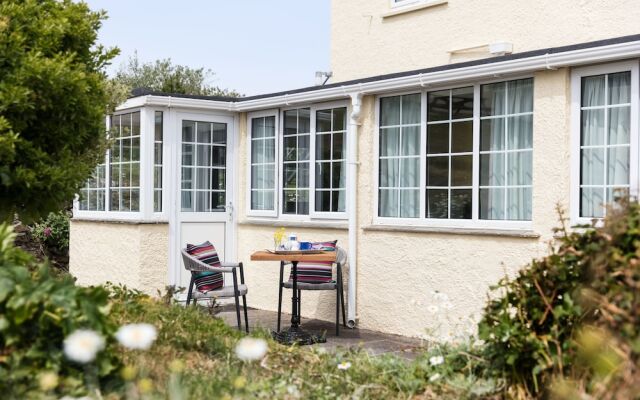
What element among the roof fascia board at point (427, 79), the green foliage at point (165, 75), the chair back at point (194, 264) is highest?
the green foliage at point (165, 75)

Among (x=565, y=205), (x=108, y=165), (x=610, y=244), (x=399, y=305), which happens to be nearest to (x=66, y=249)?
(x=108, y=165)

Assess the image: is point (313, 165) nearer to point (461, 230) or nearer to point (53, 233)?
point (461, 230)

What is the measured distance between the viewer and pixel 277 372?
4535 millimetres

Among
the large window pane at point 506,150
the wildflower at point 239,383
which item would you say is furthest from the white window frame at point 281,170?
the wildflower at point 239,383

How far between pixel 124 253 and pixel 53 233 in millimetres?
5311

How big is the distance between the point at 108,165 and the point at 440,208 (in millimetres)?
5152

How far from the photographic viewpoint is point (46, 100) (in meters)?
5.43

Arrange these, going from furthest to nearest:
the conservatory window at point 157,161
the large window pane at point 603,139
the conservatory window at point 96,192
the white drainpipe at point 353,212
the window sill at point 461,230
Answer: the conservatory window at point 96,192 < the conservatory window at point 157,161 < the white drainpipe at point 353,212 < the window sill at point 461,230 < the large window pane at point 603,139

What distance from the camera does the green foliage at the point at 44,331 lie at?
3453 mm

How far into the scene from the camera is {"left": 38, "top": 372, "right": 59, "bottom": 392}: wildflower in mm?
3079

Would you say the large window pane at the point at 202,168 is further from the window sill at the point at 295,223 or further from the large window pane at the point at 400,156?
the large window pane at the point at 400,156

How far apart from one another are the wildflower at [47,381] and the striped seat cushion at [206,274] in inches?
202

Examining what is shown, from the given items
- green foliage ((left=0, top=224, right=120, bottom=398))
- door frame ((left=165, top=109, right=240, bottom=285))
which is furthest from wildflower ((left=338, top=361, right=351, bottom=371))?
door frame ((left=165, top=109, right=240, bottom=285))

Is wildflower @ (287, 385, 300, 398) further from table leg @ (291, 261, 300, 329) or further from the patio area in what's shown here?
table leg @ (291, 261, 300, 329)
